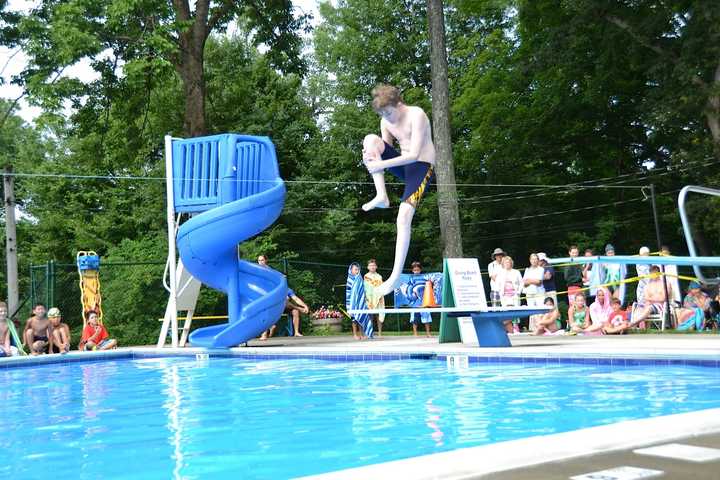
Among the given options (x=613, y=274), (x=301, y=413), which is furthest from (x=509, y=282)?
(x=301, y=413)

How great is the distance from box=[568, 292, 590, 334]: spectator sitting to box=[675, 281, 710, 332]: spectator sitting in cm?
151

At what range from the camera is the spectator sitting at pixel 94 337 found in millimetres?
14961

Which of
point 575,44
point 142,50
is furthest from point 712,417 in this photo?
point 575,44

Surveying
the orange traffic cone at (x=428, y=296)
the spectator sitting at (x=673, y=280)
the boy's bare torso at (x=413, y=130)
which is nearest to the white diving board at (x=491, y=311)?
the boy's bare torso at (x=413, y=130)

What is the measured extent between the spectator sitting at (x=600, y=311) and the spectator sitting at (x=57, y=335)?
8813mm

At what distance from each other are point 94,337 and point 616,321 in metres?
8.98

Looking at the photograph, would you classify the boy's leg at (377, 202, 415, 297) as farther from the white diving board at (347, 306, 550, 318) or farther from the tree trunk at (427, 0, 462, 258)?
the tree trunk at (427, 0, 462, 258)

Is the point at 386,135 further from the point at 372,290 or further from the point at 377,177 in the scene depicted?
the point at 372,290

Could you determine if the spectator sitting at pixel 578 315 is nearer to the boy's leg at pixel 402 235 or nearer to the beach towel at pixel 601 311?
the beach towel at pixel 601 311

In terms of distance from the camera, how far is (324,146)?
2830cm

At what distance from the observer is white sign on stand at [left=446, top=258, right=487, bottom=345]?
12.2 metres

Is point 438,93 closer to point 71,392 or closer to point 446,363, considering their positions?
point 446,363

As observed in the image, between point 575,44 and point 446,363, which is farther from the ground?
point 575,44

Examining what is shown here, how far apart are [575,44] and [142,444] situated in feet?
64.5
